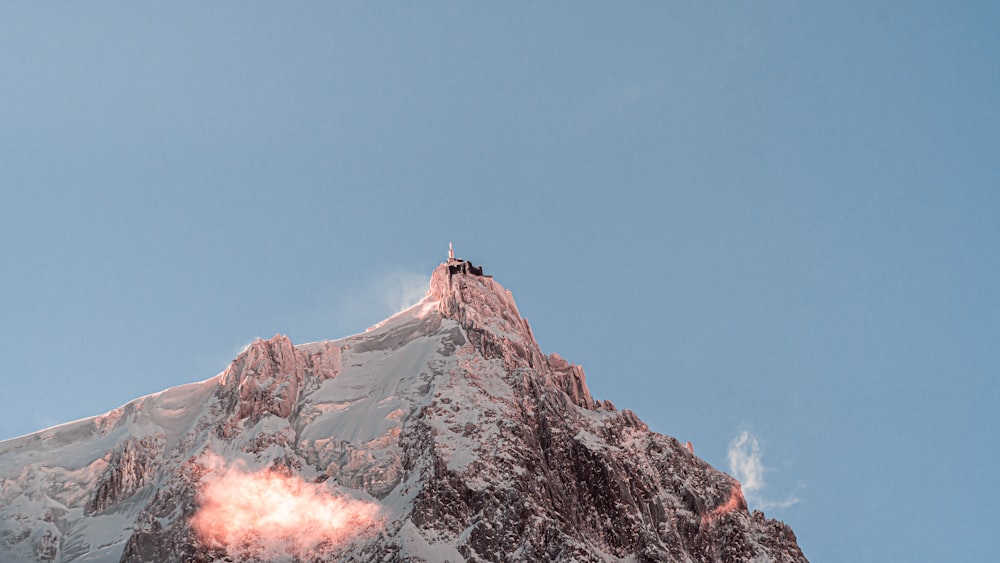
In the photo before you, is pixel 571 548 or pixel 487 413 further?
pixel 487 413

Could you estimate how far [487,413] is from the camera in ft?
655

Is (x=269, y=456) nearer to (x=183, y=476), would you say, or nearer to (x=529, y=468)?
(x=183, y=476)

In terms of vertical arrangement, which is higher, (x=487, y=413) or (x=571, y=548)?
(x=487, y=413)

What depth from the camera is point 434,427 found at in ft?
646

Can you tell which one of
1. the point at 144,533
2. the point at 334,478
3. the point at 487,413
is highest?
the point at 487,413

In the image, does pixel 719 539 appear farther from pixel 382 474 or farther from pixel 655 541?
pixel 382 474

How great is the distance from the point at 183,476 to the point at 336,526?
79.2 ft

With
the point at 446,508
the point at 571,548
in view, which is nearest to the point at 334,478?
the point at 446,508

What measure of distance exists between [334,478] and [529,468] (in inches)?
1049

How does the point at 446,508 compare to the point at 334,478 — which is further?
the point at 334,478

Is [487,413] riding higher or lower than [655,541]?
higher

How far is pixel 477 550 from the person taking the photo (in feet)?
586

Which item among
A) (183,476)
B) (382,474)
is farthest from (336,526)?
(183,476)

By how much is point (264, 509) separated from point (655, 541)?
5124cm
